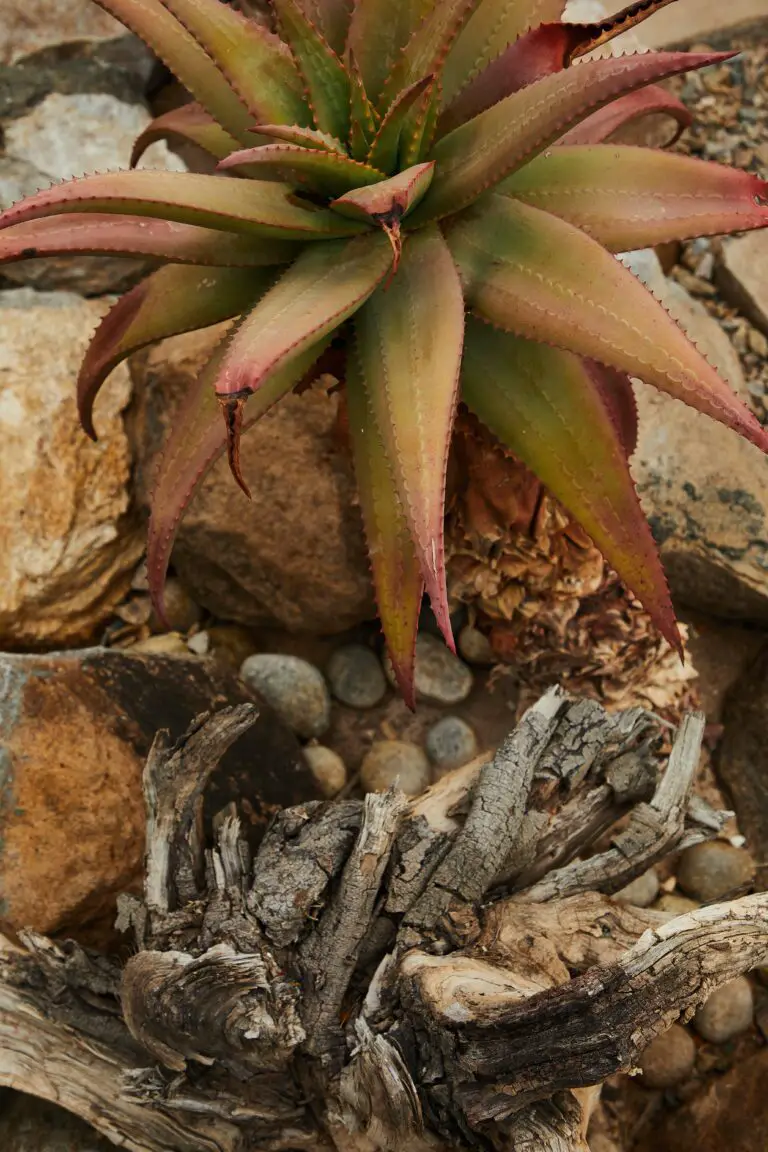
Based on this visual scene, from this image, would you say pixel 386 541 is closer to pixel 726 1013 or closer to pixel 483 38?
pixel 483 38

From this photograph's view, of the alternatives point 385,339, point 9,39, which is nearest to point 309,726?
point 385,339

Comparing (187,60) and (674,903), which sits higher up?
(187,60)

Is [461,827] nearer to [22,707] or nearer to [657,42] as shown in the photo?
[22,707]

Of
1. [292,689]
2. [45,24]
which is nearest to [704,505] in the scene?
[292,689]

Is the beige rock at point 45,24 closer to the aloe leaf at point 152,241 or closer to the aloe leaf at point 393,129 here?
the aloe leaf at point 152,241

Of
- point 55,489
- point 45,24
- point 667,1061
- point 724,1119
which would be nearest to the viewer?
point 724,1119

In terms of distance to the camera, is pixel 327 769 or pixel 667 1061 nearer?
pixel 667 1061

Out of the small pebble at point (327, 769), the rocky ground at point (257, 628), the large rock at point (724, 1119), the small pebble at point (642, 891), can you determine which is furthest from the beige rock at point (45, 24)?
the large rock at point (724, 1119)
